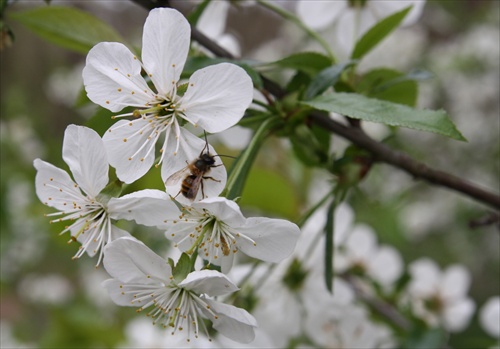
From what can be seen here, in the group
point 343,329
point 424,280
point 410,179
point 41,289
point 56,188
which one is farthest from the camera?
point 41,289

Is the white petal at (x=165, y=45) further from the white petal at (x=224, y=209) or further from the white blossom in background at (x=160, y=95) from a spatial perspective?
the white petal at (x=224, y=209)

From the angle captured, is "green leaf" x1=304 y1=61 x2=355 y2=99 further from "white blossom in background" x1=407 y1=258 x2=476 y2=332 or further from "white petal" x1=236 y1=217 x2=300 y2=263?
"white blossom in background" x1=407 y1=258 x2=476 y2=332

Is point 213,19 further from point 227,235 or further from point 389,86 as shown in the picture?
point 227,235

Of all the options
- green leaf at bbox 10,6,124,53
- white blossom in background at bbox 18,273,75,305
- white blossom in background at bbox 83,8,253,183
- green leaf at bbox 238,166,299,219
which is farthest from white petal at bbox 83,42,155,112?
white blossom in background at bbox 18,273,75,305

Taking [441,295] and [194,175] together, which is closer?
[194,175]

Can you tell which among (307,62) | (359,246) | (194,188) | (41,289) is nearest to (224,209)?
(194,188)

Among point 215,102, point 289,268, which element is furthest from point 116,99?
point 289,268

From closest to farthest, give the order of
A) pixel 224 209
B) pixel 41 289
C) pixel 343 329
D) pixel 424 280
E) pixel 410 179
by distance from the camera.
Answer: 1. pixel 224 209
2. pixel 343 329
3. pixel 424 280
4. pixel 410 179
5. pixel 41 289

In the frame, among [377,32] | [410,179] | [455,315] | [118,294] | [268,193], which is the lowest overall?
[410,179]

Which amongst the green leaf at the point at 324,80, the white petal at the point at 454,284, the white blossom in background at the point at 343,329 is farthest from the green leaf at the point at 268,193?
the green leaf at the point at 324,80
